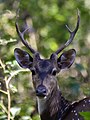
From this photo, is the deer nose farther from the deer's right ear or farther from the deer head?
the deer's right ear

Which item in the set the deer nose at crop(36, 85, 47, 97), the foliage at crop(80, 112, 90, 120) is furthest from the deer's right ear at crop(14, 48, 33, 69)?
the foliage at crop(80, 112, 90, 120)

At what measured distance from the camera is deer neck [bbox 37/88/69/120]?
32.0ft

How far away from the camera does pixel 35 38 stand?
14805 mm

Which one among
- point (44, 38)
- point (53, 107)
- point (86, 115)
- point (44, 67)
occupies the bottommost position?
point (86, 115)

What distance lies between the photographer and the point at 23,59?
34.0 feet

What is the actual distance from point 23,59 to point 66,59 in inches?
24.6

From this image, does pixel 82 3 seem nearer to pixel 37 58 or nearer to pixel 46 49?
pixel 46 49

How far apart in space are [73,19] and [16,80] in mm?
3687

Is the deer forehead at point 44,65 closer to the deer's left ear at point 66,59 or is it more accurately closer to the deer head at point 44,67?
the deer head at point 44,67

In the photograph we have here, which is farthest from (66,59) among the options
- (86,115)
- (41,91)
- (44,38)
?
(44,38)

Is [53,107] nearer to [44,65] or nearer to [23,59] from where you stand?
[44,65]

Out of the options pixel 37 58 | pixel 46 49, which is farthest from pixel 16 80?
pixel 37 58

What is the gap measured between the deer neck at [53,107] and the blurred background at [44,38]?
Result: 2.35 ft

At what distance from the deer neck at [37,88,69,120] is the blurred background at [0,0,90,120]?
2.35ft
